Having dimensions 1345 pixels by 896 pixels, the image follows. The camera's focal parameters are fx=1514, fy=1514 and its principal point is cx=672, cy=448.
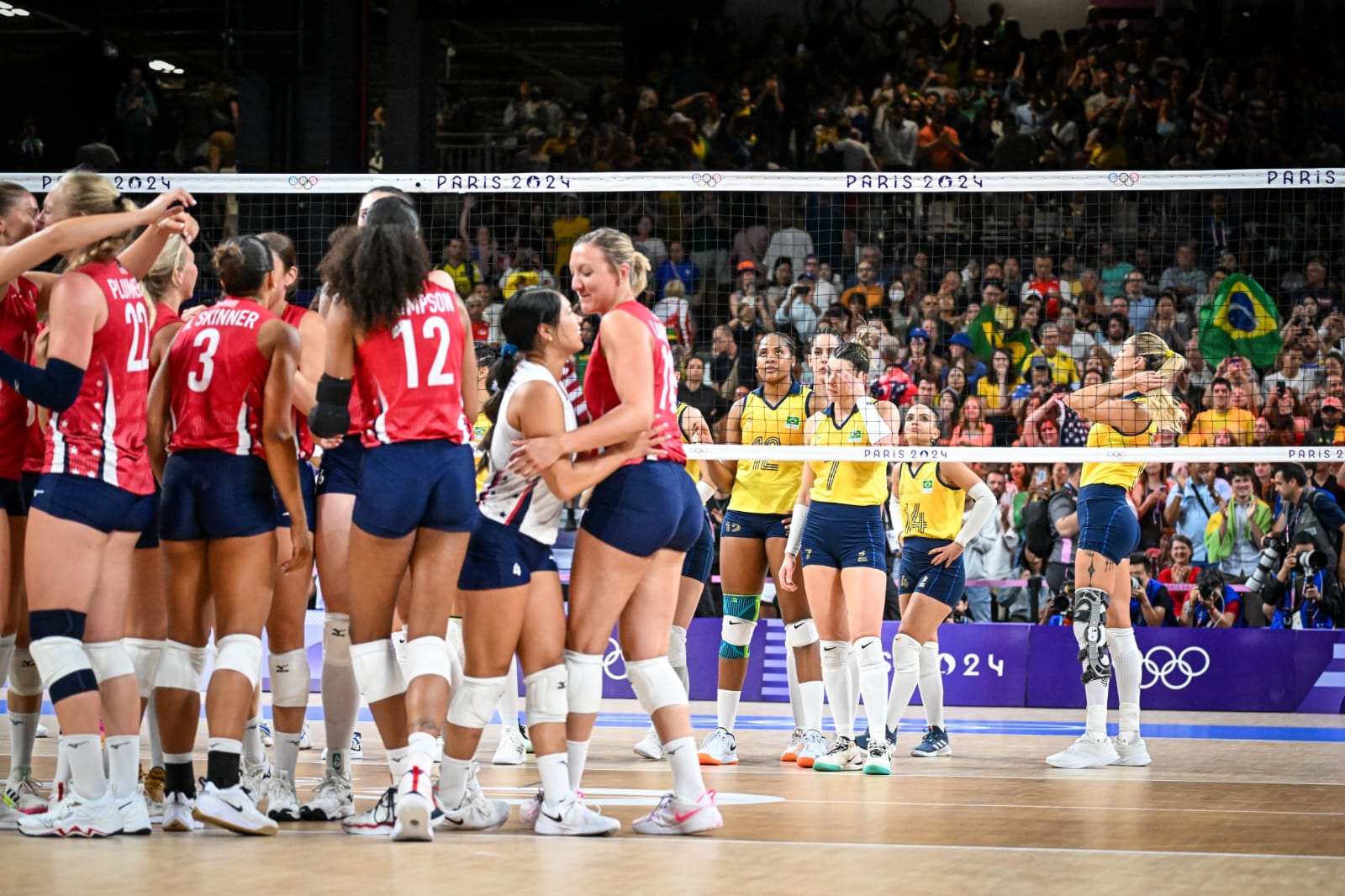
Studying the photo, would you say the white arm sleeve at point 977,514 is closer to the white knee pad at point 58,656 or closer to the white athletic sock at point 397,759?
the white athletic sock at point 397,759

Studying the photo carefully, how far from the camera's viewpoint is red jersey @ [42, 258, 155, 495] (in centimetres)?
527

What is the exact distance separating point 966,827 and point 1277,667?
6542 millimetres

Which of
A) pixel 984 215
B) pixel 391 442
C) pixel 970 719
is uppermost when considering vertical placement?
pixel 984 215

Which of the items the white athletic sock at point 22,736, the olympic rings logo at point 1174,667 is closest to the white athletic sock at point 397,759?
the white athletic sock at point 22,736

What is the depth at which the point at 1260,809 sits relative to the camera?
21.8ft

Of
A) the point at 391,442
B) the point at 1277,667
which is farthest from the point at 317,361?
the point at 1277,667

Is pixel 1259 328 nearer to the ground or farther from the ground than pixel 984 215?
nearer to the ground

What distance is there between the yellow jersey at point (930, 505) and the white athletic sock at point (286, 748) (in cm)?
442

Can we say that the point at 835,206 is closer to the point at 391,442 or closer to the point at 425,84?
the point at 425,84

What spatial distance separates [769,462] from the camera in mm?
9094

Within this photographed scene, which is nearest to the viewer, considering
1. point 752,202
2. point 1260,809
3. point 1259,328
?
point 1260,809

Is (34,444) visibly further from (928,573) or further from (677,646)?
→ (928,573)

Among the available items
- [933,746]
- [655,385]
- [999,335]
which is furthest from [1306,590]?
[655,385]

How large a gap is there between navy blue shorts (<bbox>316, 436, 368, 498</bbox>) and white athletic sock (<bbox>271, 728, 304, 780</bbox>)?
949 mm
